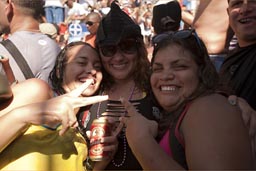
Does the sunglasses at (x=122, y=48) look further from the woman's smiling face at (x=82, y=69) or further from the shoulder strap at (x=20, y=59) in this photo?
the shoulder strap at (x=20, y=59)

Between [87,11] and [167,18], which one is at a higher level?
[167,18]

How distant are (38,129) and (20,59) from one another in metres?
1.00

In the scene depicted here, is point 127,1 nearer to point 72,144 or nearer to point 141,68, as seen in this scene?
point 141,68

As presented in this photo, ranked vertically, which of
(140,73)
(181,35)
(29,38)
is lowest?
(140,73)

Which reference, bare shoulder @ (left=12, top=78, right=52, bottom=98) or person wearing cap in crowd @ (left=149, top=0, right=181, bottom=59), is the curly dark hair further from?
person wearing cap in crowd @ (left=149, top=0, right=181, bottom=59)

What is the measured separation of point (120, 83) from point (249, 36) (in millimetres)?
871

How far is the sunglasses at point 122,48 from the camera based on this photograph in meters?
2.55

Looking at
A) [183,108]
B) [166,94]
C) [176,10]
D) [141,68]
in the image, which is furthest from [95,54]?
[176,10]

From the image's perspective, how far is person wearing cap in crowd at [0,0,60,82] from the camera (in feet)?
8.92

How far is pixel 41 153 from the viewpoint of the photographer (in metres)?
1.71

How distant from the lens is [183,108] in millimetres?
1778

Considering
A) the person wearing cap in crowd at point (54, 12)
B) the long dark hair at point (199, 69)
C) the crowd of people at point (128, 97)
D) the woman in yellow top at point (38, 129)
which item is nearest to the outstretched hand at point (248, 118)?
the crowd of people at point (128, 97)

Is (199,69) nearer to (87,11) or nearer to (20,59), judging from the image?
(20,59)

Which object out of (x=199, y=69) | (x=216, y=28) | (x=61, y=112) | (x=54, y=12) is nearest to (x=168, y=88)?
(x=199, y=69)
